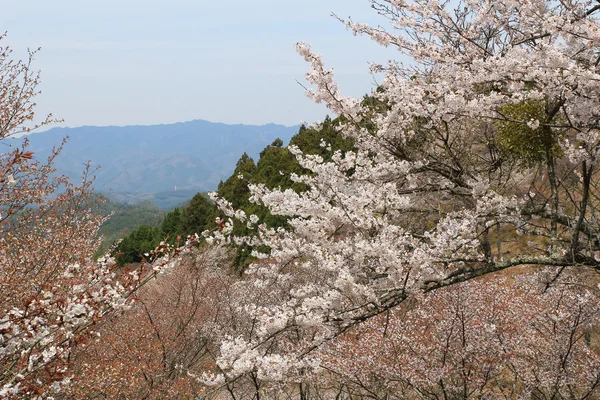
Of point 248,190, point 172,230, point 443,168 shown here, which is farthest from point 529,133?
point 172,230

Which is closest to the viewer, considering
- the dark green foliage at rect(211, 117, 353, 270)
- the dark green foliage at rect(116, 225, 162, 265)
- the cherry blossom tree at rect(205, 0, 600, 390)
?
the cherry blossom tree at rect(205, 0, 600, 390)

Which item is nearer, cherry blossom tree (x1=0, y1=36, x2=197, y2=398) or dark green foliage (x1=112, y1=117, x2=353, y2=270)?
cherry blossom tree (x1=0, y1=36, x2=197, y2=398)

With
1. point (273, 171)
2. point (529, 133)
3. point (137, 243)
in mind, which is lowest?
point (137, 243)

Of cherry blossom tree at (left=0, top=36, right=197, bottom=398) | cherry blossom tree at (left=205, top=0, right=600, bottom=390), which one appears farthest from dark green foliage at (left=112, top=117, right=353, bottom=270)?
cherry blossom tree at (left=205, top=0, right=600, bottom=390)

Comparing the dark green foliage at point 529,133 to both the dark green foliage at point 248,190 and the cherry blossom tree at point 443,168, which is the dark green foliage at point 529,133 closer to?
the cherry blossom tree at point 443,168

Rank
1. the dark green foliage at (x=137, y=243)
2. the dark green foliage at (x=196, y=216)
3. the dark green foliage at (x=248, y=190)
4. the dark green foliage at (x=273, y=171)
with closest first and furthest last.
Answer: the dark green foliage at (x=273, y=171) < the dark green foliage at (x=248, y=190) < the dark green foliage at (x=196, y=216) < the dark green foliage at (x=137, y=243)

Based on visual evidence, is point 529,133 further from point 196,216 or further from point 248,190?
point 196,216

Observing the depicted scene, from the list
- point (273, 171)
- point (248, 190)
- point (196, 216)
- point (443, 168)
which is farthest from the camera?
point (196, 216)

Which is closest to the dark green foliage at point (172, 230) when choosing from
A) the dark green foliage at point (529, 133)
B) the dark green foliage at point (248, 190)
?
the dark green foliage at point (248, 190)

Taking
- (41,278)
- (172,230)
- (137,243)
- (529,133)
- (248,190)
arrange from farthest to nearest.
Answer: (137,243) → (172,230) → (248,190) → (41,278) → (529,133)

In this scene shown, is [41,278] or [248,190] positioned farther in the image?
[248,190]

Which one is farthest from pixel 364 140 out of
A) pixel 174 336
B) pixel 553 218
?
pixel 174 336

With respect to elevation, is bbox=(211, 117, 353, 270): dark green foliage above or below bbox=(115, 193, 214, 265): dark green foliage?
above

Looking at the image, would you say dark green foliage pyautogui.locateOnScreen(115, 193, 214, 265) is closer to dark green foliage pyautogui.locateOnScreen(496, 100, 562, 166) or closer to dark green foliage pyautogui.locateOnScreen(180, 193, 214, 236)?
dark green foliage pyautogui.locateOnScreen(180, 193, 214, 236)
